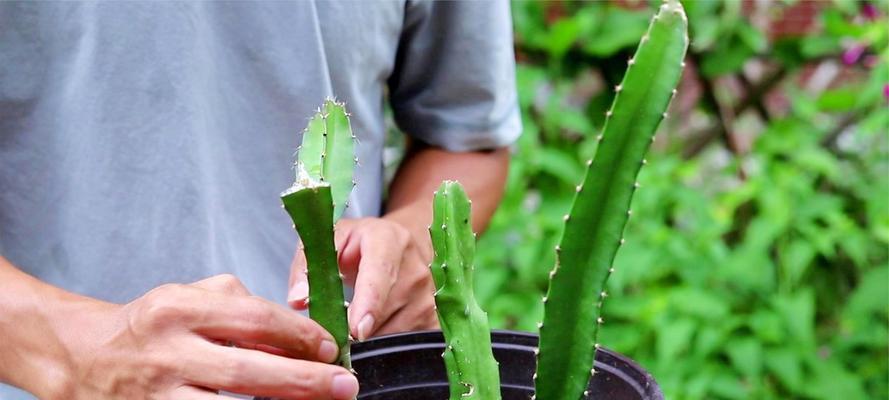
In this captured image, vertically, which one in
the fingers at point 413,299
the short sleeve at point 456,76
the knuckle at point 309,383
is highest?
the short sleeve at point 456,76

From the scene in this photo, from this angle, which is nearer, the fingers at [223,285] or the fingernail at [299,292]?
the fingers at [223,285]

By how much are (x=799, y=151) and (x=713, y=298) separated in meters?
0.39

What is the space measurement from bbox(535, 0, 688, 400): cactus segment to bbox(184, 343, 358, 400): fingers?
0.16 metres

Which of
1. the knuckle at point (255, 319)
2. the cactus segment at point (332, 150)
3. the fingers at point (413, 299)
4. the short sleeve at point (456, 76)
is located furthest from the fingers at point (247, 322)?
the short sleeve at point (456, 76)

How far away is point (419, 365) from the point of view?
0.91 metres

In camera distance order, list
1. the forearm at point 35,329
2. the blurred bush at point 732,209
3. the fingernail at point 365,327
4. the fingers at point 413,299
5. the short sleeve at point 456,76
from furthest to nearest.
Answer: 1. the blurred bush at point 732,209
2. the short sleeve at point 456,76
3. the fingers at point 413,299
4. the fingernail at point 365,327
5. the forearm at point 35,329

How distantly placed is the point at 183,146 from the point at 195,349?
0.37 metres

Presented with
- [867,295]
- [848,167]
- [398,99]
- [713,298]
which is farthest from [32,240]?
[848,167]

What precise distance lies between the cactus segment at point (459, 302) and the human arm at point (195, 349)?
9 centimetres

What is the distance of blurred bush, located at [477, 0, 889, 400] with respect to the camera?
2164 mm

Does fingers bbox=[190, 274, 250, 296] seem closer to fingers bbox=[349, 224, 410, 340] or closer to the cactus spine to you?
the cactus spine

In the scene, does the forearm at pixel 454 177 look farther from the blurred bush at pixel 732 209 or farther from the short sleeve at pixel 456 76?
the blurred bush at pixel 732 209

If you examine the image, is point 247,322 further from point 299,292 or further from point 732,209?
point 732,209

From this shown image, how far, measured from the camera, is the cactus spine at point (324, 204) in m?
0.69
